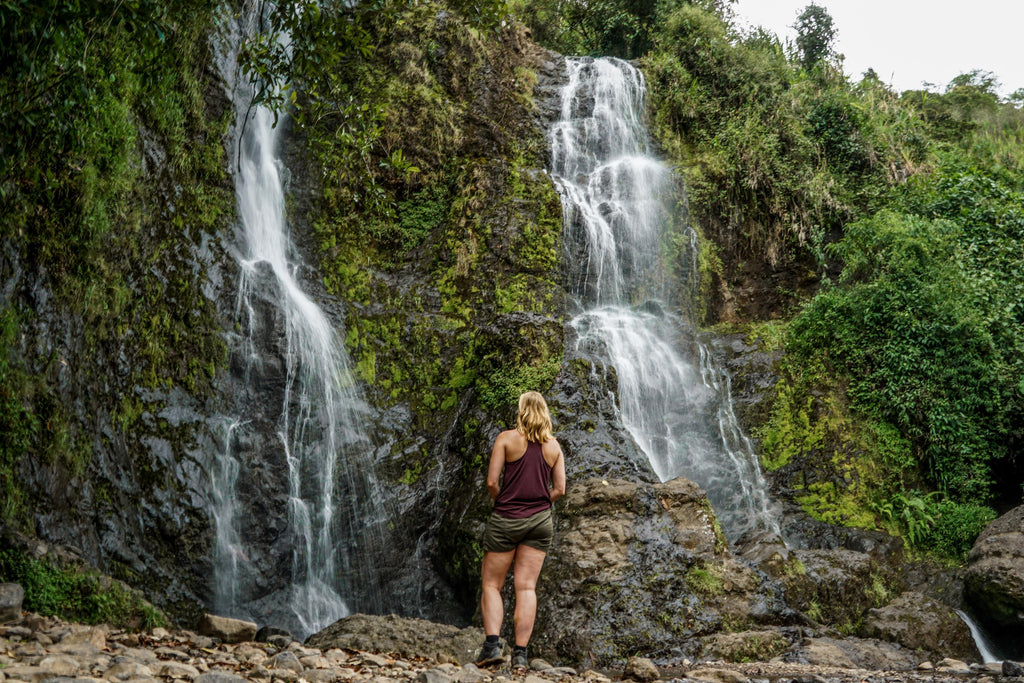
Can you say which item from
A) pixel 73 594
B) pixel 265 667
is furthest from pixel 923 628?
pixel 73 594

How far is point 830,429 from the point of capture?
39.6 feet

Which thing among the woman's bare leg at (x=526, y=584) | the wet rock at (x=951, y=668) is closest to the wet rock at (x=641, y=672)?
the woman's bare leg at (x=526, y=584)

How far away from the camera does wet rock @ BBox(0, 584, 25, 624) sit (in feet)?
17.3

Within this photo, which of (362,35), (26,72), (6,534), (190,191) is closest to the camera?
(26,72)

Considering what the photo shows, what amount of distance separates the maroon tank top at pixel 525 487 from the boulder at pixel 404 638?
5.18 feet

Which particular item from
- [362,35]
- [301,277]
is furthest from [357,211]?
[362,35]

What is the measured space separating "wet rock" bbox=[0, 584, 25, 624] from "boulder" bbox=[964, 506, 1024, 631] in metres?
9.97

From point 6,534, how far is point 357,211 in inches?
324

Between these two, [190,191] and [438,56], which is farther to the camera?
[438,56]

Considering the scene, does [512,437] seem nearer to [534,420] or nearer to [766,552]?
[534,420]

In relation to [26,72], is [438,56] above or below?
above

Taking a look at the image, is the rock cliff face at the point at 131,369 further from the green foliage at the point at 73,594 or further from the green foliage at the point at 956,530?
the green foliage at the point at 956,530

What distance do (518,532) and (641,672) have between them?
6.12 ft

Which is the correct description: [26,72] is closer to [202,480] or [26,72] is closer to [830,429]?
[202,480]
